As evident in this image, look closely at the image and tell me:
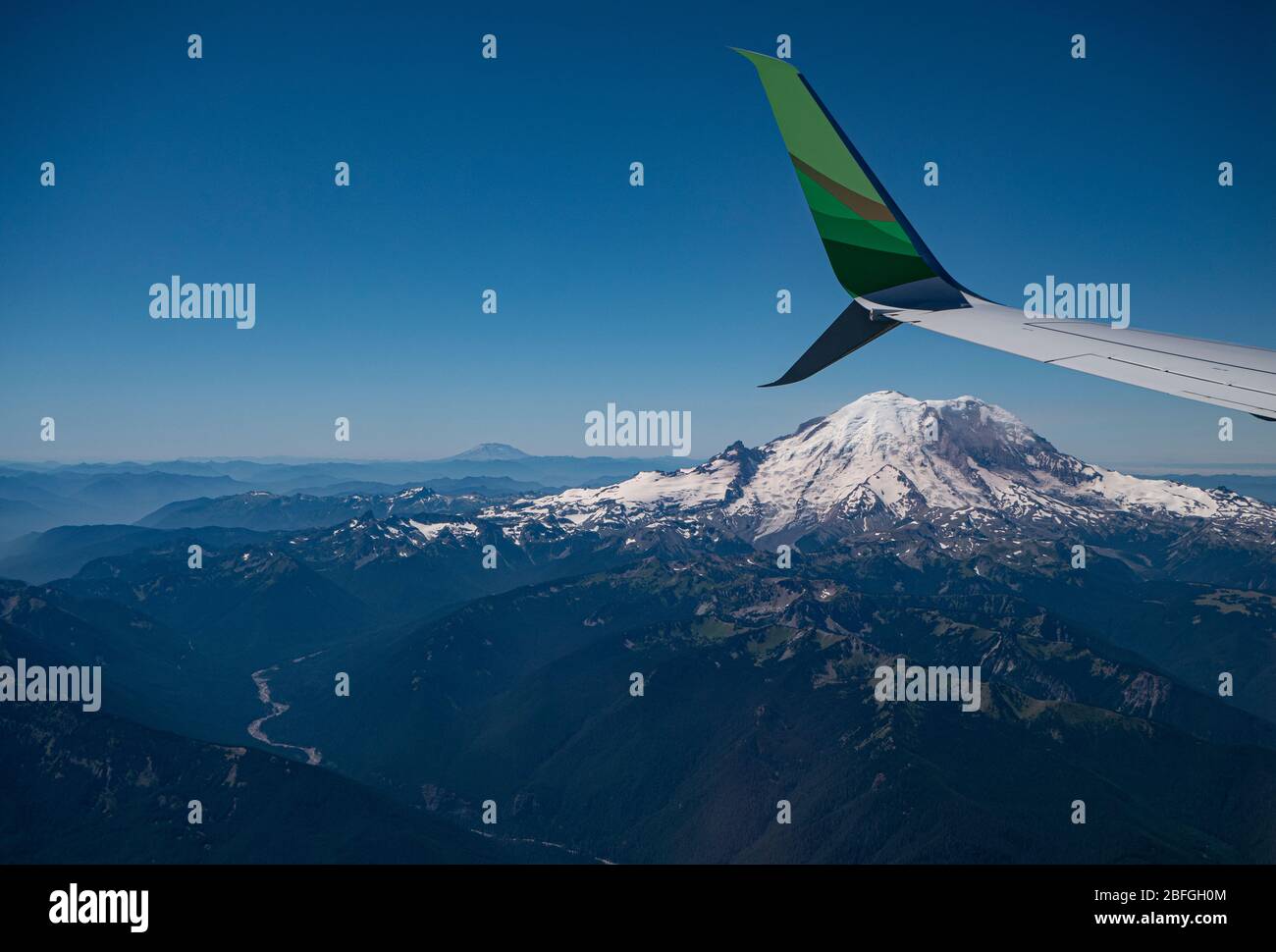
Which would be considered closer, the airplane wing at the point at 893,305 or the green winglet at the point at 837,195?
the airplane wing at the point at 893,305

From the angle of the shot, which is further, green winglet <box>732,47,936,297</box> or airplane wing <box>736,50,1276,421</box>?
green winglet <box>732,47,936,297</box>

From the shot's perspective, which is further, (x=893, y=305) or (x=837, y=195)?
(x=893, y=305)

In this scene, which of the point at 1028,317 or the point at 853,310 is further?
the point at 1028,317

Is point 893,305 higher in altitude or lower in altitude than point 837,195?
lower
